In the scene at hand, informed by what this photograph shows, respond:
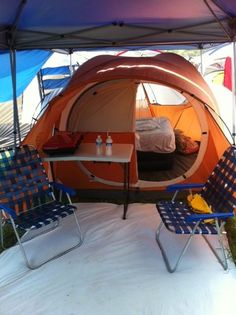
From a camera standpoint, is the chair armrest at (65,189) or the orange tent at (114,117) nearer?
the chair armrest at (65,189)

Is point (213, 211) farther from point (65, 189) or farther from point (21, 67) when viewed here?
point (21, 67)

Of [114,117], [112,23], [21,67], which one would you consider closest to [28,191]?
[114,117]

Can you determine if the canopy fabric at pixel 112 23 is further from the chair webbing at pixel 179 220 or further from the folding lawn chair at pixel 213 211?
the chair webbing at pixel 179 220

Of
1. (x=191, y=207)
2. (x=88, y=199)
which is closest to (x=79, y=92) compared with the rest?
(x=88, y=199)

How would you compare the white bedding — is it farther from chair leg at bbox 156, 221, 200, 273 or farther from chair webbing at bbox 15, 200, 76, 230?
chair webbing at bbox 15, 200, 76, 230

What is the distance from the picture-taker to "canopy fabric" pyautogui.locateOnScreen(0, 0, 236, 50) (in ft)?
10.3

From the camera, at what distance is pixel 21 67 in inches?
233

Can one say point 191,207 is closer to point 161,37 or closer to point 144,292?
point 144,292

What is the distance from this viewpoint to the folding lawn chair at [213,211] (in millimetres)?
2688

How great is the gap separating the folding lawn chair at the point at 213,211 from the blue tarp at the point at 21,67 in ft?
10.8

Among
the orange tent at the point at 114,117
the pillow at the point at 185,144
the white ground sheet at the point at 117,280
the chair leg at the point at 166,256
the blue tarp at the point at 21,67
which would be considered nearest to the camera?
the white ground sheet at the point at 117,280

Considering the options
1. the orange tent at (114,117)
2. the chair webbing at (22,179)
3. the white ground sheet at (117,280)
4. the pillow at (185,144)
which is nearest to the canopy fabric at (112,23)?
the orange tent at (114,117)

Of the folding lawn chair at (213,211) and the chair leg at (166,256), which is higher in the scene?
the folding lawn chair at (213,211)

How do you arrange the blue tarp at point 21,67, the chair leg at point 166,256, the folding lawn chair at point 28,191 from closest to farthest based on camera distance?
1. the chair leg at point 166,256
2. the folding lawn chair at point 28,191
3. the blue tarp at point 21,67
